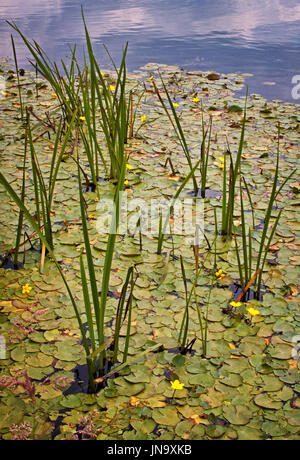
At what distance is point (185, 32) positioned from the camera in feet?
23.8

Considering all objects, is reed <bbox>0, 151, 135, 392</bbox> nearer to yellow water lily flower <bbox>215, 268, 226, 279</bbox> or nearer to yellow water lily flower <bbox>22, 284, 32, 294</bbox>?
yellow water lily flower <bbox>22, 284, 32, 294</bbox>

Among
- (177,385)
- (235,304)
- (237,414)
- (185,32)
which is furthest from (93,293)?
(185,32)

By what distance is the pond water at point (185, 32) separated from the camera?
5166 mm

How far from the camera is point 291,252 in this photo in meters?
1.90

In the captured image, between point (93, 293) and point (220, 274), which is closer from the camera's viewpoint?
point (93, 293)

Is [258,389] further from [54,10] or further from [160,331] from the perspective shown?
[54,10]

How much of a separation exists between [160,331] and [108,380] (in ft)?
0.88

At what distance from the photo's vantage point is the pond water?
16.9ft

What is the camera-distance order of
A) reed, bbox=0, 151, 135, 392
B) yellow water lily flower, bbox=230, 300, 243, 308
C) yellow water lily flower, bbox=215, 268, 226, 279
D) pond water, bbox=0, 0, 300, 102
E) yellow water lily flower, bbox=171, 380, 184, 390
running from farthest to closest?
pond water, bbox=0, 0, 300, 102
yellow water lily flower, bbox=215, 268, 226, 279
yellow water lily flower, bbox=230, 300, 243, 308
yellow water lily flower, bbox=171, 380, 184, 390
reed, bbox=0, 151, 135, 392

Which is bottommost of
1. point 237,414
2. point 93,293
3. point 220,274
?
point 237,414

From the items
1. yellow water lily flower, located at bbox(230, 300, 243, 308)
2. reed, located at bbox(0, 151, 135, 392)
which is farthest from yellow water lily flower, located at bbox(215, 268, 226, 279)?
reed, located at bbox(0, 151, 135, 392)

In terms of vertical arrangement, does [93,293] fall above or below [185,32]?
below

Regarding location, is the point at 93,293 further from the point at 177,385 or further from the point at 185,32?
the point at 185,32
